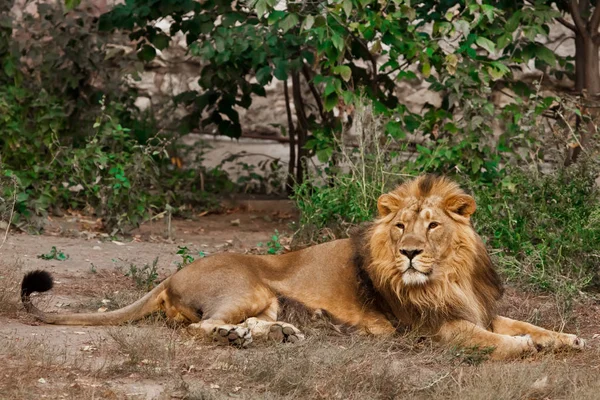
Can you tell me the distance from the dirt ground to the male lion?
10 cm

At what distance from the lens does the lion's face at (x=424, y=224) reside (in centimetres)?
552

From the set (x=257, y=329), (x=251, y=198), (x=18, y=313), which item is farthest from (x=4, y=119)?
(x=257, y=329)

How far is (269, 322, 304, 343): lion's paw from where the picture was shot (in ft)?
18.0

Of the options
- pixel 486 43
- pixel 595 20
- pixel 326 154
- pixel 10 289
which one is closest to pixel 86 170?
pixel 326 154

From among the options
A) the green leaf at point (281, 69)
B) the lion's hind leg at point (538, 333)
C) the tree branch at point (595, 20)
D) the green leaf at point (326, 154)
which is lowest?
the lion's hind leg at point (538, 333)

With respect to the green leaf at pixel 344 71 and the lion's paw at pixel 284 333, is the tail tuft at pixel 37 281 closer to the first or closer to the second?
the lion's paw at pixel 284 333

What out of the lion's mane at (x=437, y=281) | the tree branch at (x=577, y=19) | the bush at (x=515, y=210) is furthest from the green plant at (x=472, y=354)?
the tree branch at (x=577, y=19)

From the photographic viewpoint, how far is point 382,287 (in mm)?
5723

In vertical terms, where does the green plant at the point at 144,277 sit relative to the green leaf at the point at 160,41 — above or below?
below

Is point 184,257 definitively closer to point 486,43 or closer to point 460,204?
point 460,204

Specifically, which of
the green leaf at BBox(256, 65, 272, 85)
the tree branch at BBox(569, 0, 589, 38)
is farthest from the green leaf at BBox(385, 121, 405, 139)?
the tree branch at BBox(569, 0, 589, 38)

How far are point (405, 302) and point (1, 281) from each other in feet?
7.17

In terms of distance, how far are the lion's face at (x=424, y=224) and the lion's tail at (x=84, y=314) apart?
4.05ft

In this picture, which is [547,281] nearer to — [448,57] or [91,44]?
[448,57]
